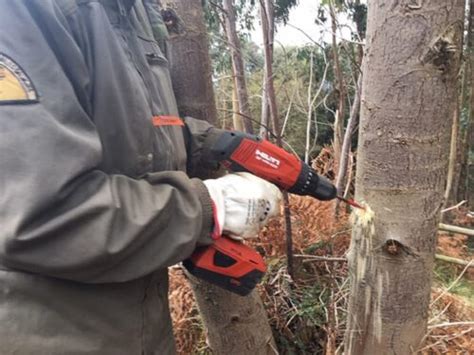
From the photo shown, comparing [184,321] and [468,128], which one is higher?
[468,128]

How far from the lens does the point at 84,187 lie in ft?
2.82

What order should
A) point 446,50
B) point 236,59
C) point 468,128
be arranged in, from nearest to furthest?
1. point 446,50
2. point 236,59
3. point 468,128

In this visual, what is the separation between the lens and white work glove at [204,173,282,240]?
109 centimetres

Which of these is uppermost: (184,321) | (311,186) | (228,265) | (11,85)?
(11,85)

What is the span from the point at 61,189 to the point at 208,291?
965 mm

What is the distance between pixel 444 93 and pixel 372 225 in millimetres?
407

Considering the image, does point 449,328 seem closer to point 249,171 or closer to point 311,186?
point 311,186

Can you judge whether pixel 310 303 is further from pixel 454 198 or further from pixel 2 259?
pixel 454 198

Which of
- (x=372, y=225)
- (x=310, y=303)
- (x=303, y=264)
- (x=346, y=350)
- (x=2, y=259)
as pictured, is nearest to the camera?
(x=2, y=259)

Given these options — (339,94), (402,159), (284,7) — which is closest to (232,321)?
(402,159)

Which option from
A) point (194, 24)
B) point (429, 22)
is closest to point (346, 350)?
point (429, 22)

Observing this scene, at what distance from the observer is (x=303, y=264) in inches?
94.2

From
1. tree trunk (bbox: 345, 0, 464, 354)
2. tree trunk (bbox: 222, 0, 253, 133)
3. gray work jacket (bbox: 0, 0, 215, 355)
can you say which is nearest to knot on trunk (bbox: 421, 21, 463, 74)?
tree trunk (bbox: 345, 0, 464, 354)

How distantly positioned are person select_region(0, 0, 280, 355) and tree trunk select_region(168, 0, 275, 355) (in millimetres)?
373
